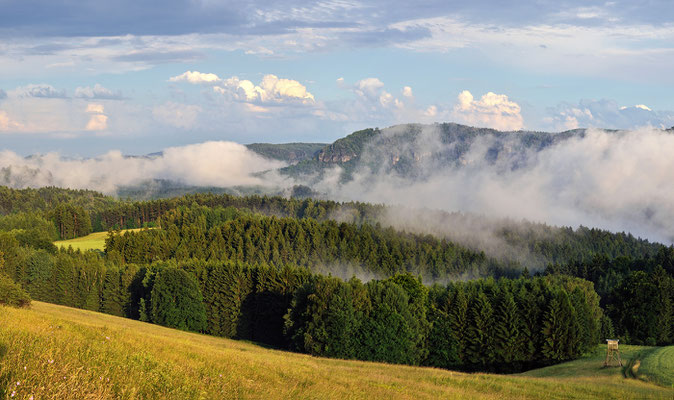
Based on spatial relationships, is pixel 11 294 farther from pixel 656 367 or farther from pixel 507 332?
pixel 507 332

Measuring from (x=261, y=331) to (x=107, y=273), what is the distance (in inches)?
1477

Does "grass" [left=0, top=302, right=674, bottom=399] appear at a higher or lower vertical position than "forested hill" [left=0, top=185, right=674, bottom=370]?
higher

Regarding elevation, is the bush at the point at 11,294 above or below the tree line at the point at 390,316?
above

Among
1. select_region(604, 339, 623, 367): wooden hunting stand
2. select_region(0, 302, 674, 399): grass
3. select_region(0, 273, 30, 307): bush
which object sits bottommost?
select_region(604, 339, 623, 367): wooden hunting stand

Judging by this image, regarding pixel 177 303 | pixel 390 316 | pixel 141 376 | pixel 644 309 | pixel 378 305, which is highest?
pixel 141 376

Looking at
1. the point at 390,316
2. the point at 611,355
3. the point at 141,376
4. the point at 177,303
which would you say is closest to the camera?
the point at 141,376

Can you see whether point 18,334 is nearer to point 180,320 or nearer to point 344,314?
point 344,314

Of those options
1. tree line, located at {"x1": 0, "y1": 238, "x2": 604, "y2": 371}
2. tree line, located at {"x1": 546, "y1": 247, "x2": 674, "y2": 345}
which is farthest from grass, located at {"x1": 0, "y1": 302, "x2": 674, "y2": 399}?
tree line, located at {"x1": 546, "y1": 247, "x2": 674, "y2": 345}

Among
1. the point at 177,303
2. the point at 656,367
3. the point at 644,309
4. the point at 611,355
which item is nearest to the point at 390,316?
the point at 611,355

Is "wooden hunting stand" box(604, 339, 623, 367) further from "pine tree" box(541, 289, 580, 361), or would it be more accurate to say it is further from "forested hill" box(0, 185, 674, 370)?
"forested hill" box(0, 185, 674, 370)

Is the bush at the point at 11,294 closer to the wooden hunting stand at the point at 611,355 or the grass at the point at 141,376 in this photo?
the grass at the point at 141,376

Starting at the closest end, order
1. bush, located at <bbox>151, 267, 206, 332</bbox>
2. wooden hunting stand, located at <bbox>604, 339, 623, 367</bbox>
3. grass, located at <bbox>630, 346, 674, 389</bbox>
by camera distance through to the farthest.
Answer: grass, located at <bbox>630, 346, 674, 389</bbox> < wooden hunting stand, located at <bbox>604, 339, 623, 367</bbox> < bush, located at <bbox>151, 267, 206, 332</bbox>

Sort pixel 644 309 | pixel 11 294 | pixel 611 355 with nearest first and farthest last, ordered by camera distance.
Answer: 1. pixel 11 294
2. pixel 611 355
3. pixel 644 309

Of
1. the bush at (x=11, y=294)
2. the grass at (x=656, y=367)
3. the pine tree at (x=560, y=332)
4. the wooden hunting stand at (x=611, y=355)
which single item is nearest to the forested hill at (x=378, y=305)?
the pine tree at (x=560, y=332)
